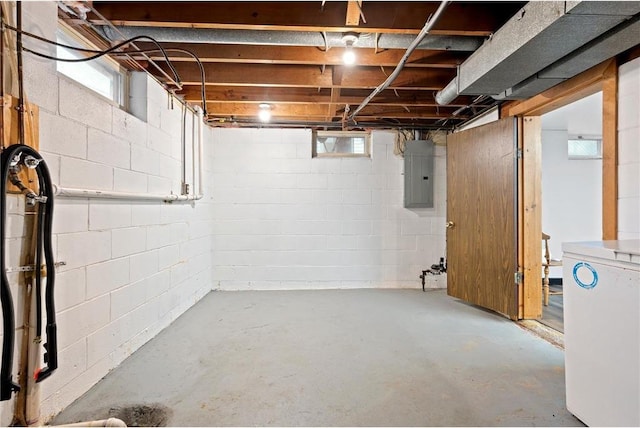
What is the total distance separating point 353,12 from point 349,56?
45cm

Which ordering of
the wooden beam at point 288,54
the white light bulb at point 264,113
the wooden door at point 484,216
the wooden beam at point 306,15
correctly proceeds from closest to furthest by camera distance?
1. the wooden beam at point 306,15
2. the wooden beam at point 288,54
3. the wooden door at point 484,216
4. the white light bulb at point 264,113

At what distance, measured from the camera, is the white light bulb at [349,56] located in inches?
85.9

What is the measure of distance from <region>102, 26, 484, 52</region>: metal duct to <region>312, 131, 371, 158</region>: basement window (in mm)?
2139

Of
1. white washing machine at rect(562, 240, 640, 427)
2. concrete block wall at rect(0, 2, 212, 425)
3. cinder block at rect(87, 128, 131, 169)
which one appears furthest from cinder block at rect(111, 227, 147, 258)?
white washing machine at rect(562, 240, 640, 427)

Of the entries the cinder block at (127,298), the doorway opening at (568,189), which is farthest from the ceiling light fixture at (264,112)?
the doorway opening at (568,189)

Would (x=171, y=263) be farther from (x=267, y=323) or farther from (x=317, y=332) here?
(x=317, y=332)

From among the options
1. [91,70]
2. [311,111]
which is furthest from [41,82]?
[311,111]

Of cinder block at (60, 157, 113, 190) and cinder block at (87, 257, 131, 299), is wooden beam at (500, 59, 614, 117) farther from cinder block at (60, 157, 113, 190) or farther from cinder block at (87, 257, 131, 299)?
cinder block at (87, 257, 131, 299)

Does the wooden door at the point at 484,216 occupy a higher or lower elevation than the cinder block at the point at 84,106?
lower

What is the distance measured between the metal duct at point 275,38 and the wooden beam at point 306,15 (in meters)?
0.09

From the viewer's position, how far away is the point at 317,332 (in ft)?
8.80

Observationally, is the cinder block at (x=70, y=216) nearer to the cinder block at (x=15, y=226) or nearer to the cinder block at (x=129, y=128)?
the cinder block at (x=15, y=226)

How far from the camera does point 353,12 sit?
5.73 ft

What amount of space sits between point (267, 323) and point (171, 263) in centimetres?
108
